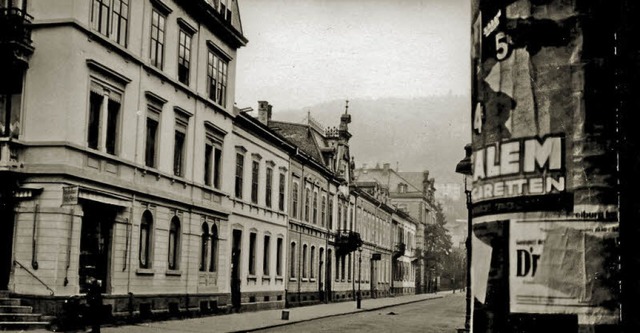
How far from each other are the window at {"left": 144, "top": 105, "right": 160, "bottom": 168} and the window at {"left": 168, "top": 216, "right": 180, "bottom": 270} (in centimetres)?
261

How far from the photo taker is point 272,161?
128 ft

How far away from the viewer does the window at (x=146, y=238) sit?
24172mm

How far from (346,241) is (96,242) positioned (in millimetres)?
34427

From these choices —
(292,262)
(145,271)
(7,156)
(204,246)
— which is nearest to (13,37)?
(7,156)

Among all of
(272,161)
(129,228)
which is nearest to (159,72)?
(129,228)

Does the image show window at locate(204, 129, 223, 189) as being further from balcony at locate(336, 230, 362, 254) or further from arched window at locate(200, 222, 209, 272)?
balcony at locate(336, 230, 362, 254)

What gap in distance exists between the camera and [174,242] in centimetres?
2691

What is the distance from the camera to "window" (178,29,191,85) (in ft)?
88.5

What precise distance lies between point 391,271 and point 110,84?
61.8 m

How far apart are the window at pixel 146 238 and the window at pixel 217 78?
7091 millimetres

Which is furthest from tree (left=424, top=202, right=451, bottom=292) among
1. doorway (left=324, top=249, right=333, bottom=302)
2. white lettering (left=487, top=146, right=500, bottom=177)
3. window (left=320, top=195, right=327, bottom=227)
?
white lettering (left=487, top=146, right=500, bottom=177)

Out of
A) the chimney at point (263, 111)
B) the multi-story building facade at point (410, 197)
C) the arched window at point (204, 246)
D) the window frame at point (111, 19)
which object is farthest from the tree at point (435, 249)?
the window frame at point (111, 19)

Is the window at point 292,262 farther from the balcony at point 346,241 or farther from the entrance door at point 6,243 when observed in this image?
the entrance door at point 6,243

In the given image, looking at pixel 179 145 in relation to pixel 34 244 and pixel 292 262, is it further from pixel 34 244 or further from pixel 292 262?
pixel 292 262
